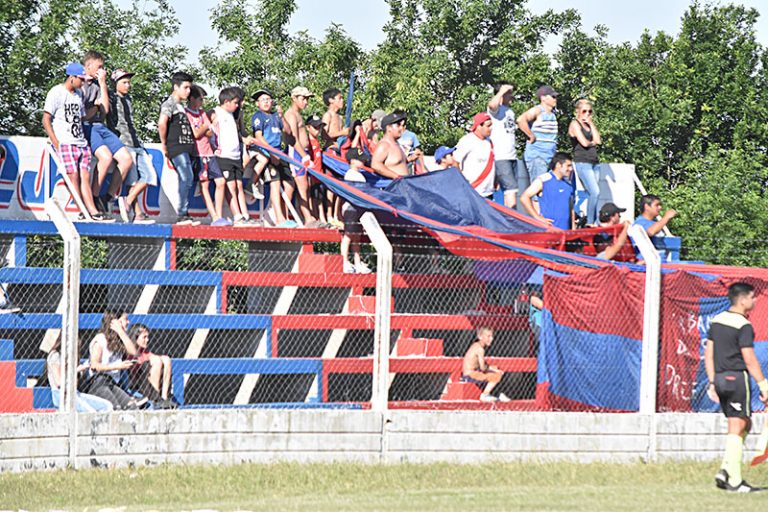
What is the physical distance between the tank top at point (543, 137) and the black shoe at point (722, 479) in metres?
6.88

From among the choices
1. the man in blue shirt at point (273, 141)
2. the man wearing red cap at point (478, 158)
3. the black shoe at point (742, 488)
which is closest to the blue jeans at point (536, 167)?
the man wearing red cap at point (478, 158)

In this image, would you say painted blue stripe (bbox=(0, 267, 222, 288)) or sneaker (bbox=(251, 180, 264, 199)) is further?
sneaker (bbox=(251, 180, 264, 199))

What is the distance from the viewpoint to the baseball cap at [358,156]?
1691cm

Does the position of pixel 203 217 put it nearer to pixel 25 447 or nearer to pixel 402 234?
pixel 402 234

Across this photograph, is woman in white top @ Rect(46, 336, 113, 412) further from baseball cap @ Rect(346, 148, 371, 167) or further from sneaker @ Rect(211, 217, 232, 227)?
baseball cap @ Rect(346, 148, 371, 167)

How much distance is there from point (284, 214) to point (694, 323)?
206 inches

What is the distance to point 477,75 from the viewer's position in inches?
1195

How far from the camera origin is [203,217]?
16906 mm

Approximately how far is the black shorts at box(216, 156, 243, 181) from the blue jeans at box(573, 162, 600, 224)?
464 centimetres

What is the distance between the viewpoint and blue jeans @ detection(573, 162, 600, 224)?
1839 centimetres

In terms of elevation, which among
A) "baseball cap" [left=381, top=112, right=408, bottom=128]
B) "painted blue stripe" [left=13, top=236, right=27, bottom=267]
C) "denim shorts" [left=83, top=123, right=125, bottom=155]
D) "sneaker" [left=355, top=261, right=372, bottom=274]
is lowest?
"sneaker" [left=355, top=261, right=372, bottom=274]

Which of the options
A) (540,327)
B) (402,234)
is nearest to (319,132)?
(402,234)

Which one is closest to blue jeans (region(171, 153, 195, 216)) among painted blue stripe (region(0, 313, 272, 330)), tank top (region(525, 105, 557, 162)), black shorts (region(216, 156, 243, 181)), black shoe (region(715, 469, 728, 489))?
black shorts (region(216, 156, 243, 181))

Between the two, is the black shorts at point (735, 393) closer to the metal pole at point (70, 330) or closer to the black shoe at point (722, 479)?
the black shoe at point (722, 479)
